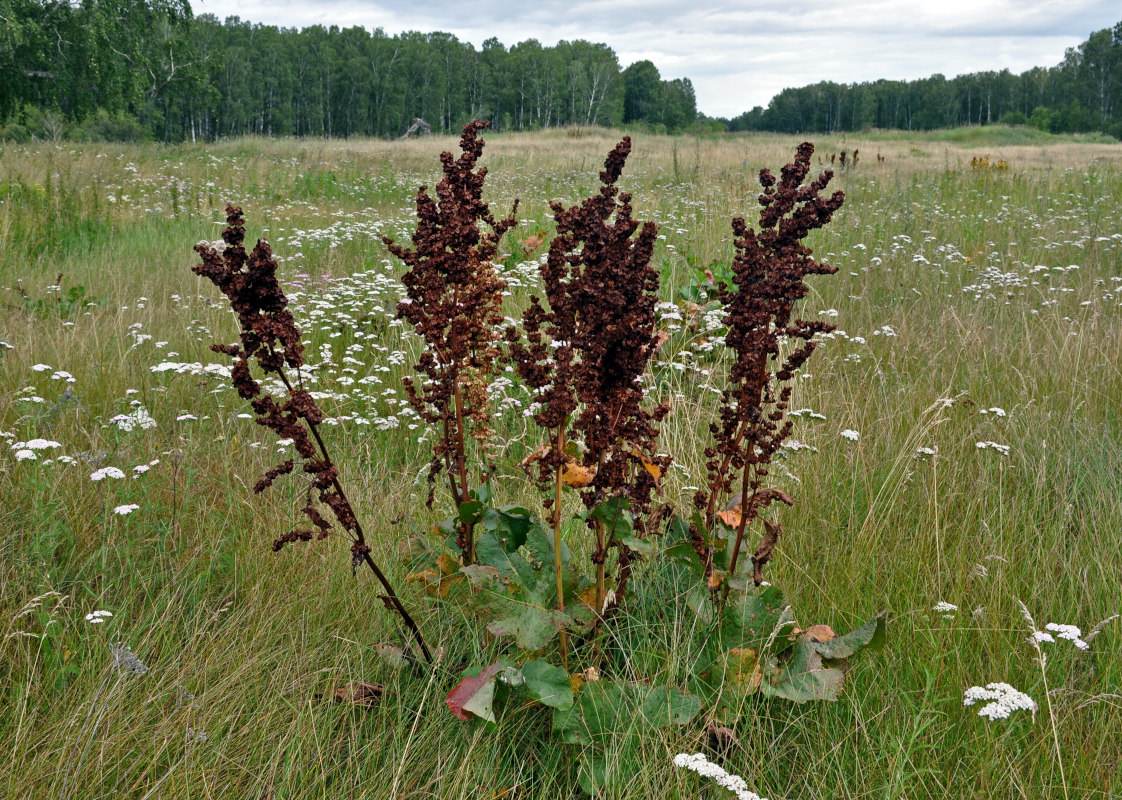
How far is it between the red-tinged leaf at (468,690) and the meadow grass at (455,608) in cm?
12

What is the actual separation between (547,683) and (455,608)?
581mm

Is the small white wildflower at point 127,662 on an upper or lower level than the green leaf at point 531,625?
lower

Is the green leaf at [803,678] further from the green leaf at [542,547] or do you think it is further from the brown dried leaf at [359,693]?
the brown dried leaf at [359,693]

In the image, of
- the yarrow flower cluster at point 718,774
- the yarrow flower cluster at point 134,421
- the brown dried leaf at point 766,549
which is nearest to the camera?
the yarrow flower cluster at point 718,774

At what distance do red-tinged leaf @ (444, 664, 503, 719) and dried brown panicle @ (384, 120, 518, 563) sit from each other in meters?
0.49

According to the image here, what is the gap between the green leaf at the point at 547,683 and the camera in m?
1.88

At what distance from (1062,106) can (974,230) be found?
275 ft

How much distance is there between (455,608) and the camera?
2.40 m

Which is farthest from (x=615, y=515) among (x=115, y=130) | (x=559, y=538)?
(x=115, y=130)

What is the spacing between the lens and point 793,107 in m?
113

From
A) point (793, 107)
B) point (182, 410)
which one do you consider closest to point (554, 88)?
point (793, 107)

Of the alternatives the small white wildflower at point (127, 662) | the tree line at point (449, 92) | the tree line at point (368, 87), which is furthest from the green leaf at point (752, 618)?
the tree line at point (368, 87)

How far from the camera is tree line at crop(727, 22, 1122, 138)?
71875 mm

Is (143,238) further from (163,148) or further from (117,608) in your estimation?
(163,148)
